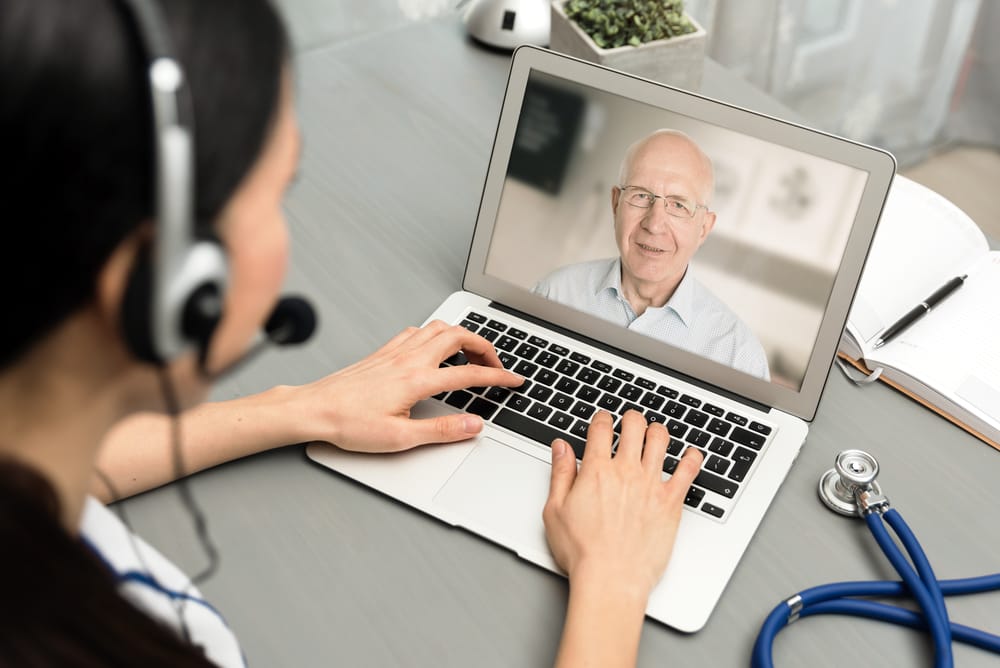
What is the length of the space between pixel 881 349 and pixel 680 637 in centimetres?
40

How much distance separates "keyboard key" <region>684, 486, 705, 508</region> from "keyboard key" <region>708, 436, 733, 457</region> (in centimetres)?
5

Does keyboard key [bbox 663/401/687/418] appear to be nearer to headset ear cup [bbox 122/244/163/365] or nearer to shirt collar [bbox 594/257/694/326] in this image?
shirt collar [bbox 594/257/694/326]

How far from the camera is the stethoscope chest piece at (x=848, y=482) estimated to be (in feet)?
2.66

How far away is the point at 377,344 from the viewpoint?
0.98 m

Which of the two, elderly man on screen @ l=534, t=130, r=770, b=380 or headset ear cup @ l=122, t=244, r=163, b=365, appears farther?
elderly man on screen @ l=534, t=130, r=770, b=380

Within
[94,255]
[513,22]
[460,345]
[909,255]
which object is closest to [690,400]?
[460,345]

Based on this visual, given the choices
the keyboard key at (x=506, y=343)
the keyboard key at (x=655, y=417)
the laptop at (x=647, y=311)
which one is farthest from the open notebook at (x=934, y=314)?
the keyboard key at (x=506, y=343)

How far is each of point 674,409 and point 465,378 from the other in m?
0.20

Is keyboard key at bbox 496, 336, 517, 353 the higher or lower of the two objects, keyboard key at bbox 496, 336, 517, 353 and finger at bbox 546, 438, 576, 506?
the higher

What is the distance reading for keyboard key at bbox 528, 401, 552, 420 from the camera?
0.88 metres

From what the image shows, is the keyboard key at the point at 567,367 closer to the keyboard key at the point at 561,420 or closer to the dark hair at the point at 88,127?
the keyboard key at the point at 561,420

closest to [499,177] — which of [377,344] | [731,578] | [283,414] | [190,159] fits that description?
[377,344]

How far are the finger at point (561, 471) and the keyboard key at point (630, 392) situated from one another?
0.31ft

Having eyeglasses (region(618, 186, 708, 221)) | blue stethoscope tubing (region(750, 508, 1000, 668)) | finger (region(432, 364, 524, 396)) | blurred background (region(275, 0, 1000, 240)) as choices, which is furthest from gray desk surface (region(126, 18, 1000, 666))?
blurred background (region(275, 0, 1000, 240))
